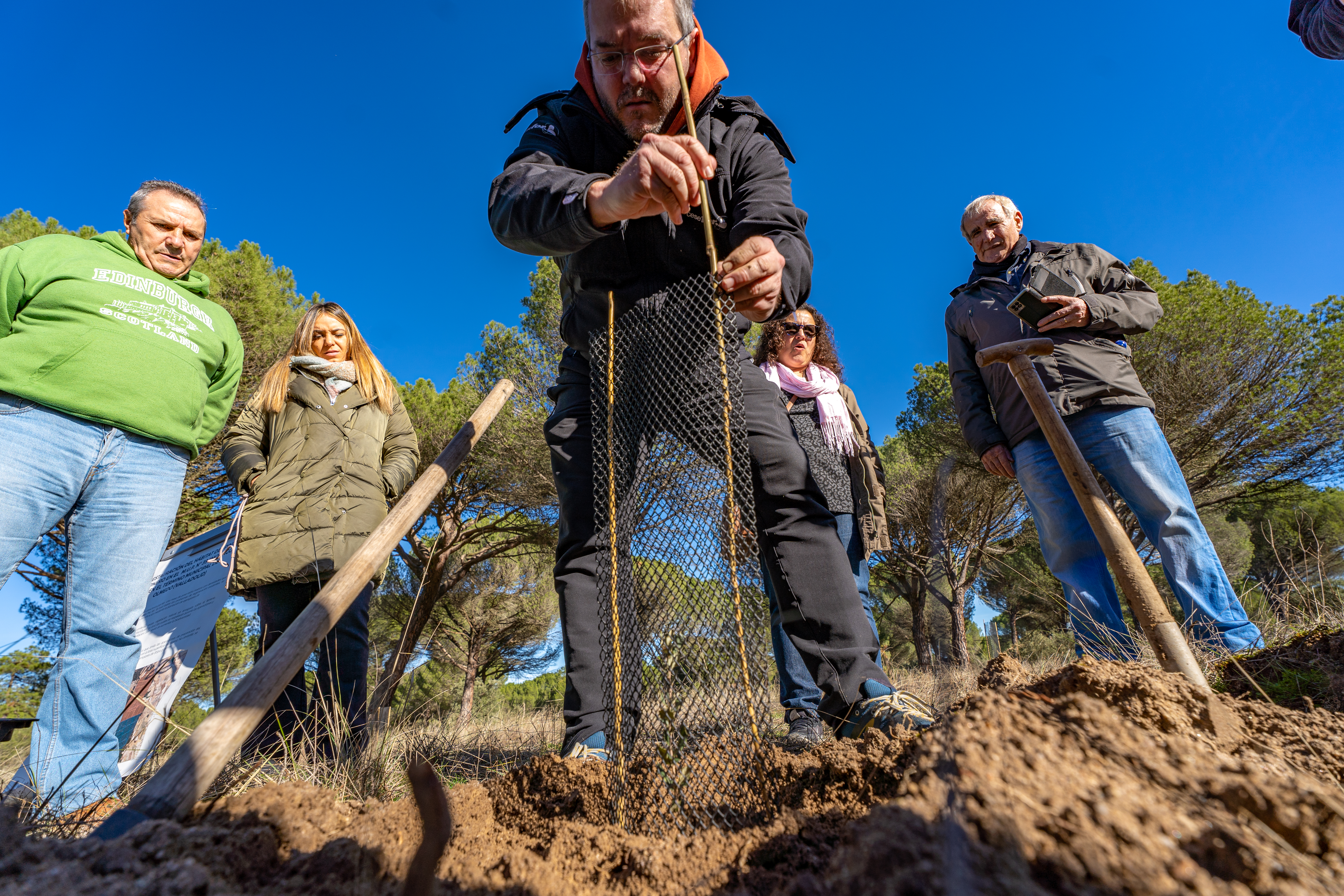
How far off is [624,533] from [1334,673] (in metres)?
1.87

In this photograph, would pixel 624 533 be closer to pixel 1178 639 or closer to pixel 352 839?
pixel 352 839

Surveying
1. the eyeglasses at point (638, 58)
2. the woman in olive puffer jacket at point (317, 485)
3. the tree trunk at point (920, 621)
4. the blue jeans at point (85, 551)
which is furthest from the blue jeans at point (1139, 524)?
the tree trunk at point (920, 621)

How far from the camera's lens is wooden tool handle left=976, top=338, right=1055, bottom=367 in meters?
2.03

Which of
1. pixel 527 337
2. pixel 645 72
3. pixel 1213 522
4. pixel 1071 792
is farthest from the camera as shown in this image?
pixel 1213 522

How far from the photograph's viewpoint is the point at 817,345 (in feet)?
14.0

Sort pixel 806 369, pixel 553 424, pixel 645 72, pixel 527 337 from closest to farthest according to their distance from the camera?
1. pixel 645 72
2. pixel 553 424
3. pixel 806 369
4. pixel 527 337

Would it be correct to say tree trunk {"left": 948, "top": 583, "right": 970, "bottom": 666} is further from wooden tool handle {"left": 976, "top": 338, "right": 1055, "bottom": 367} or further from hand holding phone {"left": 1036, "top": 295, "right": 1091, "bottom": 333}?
wooden tool handle {"left": 976, "top": 338, "right": 1055, "bottom": 367}

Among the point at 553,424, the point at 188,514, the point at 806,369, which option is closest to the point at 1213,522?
the point at 806,369

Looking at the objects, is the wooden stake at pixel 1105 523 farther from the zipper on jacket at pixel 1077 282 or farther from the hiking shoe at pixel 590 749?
the hiking shoe at pixel 590 749

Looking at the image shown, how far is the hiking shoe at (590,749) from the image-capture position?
1.49 metres

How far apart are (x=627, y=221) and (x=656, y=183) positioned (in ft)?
0.69

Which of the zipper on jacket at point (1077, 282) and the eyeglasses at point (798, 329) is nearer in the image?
the zipper on jacket at point (1077, 282)

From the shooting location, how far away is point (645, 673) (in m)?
1.59

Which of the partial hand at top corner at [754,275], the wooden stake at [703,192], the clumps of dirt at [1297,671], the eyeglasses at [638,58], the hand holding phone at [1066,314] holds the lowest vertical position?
the clumps of dirt at [1297,671]
